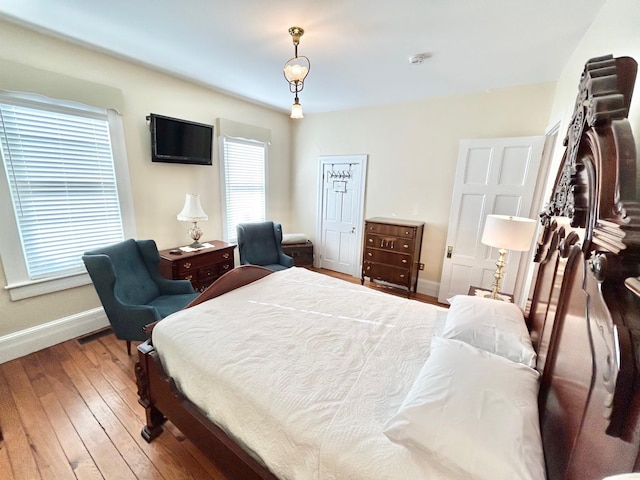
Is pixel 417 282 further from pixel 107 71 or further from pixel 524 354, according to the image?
pixel 107 71

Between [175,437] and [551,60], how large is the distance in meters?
4.00

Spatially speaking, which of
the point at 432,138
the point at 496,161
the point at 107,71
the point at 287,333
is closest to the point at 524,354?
the point at 287,333

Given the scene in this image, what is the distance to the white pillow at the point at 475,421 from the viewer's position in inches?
29.5

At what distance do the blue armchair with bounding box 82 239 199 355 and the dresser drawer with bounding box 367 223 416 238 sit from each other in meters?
2.31

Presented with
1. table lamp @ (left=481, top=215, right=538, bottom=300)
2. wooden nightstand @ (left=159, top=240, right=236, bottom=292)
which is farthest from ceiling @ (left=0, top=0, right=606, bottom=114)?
wooden nightstand @ (left=159, top=240, right=236, bottom=292)

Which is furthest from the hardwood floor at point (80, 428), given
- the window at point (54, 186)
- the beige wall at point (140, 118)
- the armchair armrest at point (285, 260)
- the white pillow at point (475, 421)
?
the armchair armrest at point (285, 260)

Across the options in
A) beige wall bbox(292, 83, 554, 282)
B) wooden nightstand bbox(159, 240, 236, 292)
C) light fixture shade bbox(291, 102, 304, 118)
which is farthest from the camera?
beige wall bbox(292, 83, 554, 282)

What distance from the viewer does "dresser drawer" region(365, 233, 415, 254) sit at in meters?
3.39

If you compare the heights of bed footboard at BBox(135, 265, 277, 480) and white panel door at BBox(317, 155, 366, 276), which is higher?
white panel door at BBox(317, 155, 366, 276)

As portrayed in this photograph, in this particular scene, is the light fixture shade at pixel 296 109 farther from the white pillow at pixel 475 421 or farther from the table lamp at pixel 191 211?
the white pillow at pixel 475 421

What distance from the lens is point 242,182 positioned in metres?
3.90

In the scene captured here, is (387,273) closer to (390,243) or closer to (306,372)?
(390,243)

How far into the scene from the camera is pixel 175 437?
62.9 inches

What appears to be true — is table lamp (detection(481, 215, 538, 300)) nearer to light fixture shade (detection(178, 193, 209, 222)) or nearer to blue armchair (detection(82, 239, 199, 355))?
blue armchair (detection(82, 239, 199, 355))
